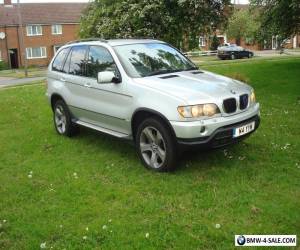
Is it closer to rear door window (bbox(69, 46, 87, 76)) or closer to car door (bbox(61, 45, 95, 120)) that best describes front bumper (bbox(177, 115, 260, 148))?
car door (bbox(61, 45, 95, 120))

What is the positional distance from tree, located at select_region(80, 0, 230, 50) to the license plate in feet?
19.0

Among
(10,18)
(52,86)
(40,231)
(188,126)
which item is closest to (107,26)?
(52,86)

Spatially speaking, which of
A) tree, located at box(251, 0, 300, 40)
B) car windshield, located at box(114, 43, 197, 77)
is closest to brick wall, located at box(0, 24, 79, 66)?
tree, located at box(251, 0, 300, 40)

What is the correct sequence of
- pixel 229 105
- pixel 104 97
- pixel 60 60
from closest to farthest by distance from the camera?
pixel 229 105 < pixel 104 97 < pixel 60 60

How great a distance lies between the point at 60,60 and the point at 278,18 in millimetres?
7992

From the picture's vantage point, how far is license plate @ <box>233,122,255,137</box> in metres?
6.03

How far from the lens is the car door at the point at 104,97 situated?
6.64 meters

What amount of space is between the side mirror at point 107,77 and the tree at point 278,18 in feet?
24.9

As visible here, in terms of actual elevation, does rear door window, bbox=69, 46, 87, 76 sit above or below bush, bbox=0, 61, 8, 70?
above

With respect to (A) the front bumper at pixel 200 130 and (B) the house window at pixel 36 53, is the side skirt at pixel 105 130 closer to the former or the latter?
(A) the front bumper at pixel 200 130

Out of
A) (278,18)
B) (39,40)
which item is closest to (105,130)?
(278,18)

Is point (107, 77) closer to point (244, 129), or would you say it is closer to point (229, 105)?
point (229, 105)

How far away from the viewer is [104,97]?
23.0 feet

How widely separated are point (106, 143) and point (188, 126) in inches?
106
